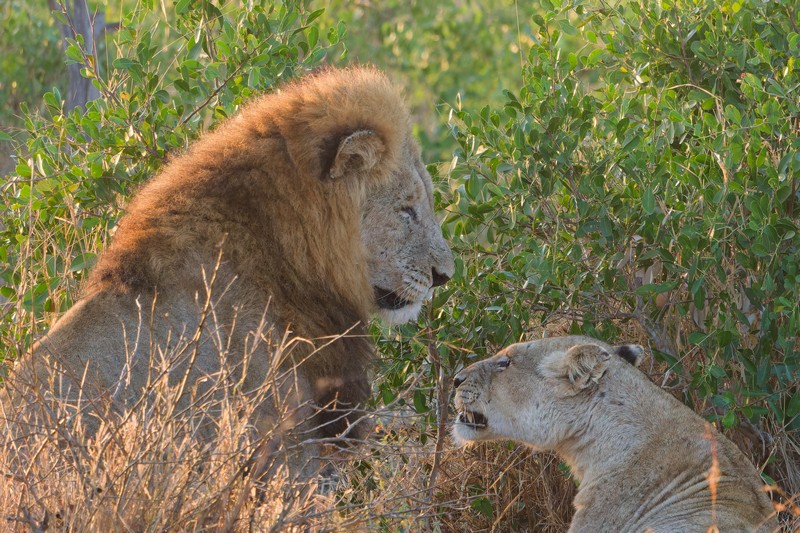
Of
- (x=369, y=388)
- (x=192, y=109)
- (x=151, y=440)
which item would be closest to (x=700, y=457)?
(x=369, y=388)

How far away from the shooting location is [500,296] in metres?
5.12

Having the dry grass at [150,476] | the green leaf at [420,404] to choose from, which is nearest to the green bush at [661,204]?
the green leaf at [420,404]

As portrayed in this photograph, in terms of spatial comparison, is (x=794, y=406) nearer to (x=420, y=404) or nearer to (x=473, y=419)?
(x=473, y=419)

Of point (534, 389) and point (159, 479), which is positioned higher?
point (159, 479)

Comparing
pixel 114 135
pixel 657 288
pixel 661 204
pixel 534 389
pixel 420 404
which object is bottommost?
pixel 420 404

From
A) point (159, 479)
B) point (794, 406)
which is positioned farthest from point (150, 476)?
point (794, 406)

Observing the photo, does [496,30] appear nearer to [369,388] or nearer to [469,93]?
[469,93]

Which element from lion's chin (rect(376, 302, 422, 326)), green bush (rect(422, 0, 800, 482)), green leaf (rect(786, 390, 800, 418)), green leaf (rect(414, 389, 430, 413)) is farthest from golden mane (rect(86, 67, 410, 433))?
green leaf (rect(786, 390, 800, 418))

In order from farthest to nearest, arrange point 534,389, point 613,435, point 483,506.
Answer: point 483,506
point 534,389
point 613,435

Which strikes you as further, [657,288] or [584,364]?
[657,288]

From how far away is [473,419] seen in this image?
461 centimetres

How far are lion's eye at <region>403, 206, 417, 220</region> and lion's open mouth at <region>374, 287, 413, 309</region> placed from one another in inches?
12.1

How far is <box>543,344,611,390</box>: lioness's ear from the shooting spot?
4.29 meters

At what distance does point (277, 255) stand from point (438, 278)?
0.77 m
